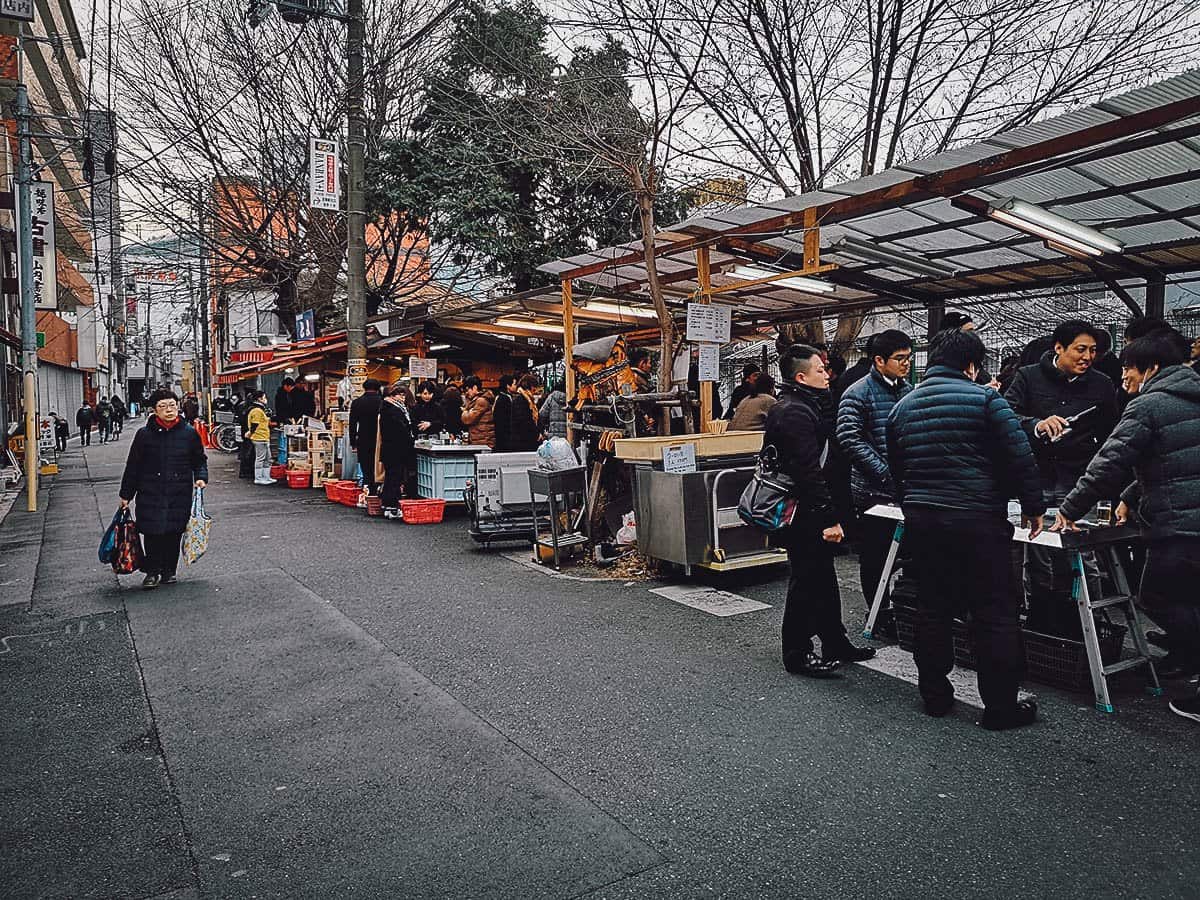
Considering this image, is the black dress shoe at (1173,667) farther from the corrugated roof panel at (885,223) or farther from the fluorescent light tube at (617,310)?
the fluorescent light tube at (617,310)

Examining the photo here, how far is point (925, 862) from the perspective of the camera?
2975 mm

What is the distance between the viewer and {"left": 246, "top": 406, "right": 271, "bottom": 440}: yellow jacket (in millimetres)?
17188

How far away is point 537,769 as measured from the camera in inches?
149

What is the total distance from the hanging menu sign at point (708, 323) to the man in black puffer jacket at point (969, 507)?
4460mm

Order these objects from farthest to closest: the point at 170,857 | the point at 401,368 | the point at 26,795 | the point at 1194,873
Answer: the point at 401,368
the point at 26,795
the point at 170,857
the point at 1194,873

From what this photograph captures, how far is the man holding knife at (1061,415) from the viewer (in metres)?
5.03

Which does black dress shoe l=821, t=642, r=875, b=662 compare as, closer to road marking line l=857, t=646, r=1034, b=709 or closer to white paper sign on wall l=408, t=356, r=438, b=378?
road marking line l=857, t=646, r=1034, b=709

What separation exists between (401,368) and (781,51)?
→ 11.2 meters

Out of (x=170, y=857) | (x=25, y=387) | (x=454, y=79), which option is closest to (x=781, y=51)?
(x=454, y=79)

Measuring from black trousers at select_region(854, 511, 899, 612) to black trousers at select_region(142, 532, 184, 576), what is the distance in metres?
6.18

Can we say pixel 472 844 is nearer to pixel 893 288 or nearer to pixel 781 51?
pixel 893 288

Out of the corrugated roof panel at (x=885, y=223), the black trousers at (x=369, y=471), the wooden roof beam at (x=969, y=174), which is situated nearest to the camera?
the wooden roof beam at (x=969, y=174)

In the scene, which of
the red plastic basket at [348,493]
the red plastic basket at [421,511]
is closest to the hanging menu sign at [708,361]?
the red plastic basket at [421,511]

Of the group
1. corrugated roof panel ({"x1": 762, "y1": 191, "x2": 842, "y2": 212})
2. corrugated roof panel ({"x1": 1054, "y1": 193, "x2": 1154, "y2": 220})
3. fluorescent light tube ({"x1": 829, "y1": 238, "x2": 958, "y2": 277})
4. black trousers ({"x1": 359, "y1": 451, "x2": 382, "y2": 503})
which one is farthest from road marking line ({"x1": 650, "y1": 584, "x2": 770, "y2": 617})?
black trousers ({"x1": 359, "y1": 451, "x2": 382, "y2": 503})
